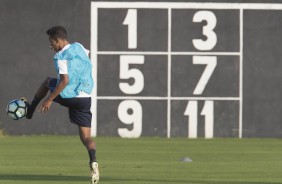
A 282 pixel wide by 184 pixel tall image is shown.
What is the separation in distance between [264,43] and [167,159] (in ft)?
17.6

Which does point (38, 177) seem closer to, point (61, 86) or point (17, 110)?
point (17, 110)

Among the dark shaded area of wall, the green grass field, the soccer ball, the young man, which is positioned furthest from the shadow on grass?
the dark shaded area of wall

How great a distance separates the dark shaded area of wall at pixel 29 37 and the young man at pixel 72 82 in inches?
306

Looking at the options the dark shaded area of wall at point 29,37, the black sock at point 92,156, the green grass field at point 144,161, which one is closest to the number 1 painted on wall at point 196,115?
the green grass field at point 144,161

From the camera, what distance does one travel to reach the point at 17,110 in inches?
576

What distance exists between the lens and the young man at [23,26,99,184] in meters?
13.9

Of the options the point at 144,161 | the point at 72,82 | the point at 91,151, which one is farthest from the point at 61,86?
the point at 144,161

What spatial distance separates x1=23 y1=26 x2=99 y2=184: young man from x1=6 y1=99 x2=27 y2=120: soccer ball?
50 cm

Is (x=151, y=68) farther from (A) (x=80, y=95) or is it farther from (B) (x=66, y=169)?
(A) (x=80, y=95)

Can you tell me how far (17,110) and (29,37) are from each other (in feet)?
24.4

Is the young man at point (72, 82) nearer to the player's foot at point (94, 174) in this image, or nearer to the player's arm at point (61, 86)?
the player's arm at point (61, 86)

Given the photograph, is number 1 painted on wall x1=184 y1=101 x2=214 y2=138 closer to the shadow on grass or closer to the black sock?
the shadow on grass

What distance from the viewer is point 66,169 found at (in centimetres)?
1585

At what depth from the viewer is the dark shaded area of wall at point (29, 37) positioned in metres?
21.9
